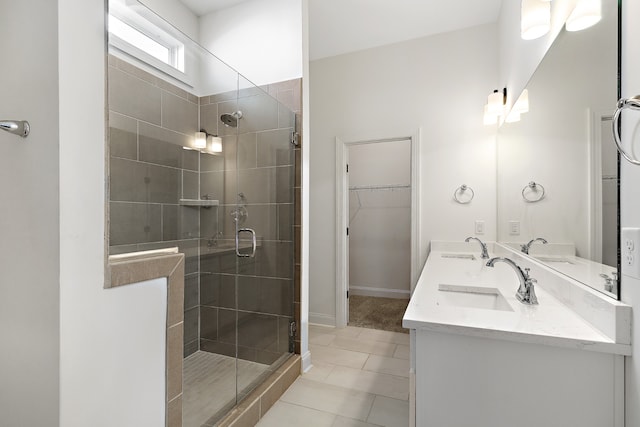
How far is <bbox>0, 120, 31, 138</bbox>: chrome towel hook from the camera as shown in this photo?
2.67ft

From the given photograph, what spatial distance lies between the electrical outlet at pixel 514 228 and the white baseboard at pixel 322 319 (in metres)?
1.90

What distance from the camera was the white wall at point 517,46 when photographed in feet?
4.47

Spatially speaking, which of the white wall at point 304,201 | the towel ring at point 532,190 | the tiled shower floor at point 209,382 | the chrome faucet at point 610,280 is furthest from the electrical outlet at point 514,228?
the tiled shower floor at point 209,382

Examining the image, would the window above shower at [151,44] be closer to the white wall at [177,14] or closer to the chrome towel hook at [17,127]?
the white wall at [177,14]

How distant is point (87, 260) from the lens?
85 centimetres

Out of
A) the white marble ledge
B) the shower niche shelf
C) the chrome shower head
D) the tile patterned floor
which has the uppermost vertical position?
the chrome shower head

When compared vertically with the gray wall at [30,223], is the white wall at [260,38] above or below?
above

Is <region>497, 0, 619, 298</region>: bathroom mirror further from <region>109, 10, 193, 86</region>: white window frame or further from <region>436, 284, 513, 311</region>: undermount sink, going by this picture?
<region>109, 10, 193, 86</region>: white window frame

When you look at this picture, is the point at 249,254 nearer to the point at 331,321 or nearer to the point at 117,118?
the point at 117,118

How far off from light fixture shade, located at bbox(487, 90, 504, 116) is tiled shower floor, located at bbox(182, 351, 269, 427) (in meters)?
2.64

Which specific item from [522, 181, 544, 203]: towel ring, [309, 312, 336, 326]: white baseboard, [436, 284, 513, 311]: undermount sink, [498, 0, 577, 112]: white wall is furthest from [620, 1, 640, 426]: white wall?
[309, 312, 336, 326]: white baseboard

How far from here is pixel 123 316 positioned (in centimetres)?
95

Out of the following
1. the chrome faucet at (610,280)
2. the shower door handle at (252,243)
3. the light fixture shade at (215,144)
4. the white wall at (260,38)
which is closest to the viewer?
the chrome faucet at (610,280)

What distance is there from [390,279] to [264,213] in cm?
274
